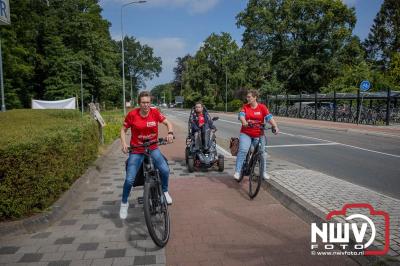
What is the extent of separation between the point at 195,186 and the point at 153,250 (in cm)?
300

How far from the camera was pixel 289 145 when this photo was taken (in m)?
13.9

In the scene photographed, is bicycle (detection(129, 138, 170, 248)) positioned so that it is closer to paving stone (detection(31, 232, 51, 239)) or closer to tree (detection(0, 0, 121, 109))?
paving stone (detection(31, 232, 51, 239))

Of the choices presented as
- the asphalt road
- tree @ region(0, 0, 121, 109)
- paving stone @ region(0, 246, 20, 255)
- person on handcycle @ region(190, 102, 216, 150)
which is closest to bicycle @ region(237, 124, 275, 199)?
person on handcycle @ region(190, 102, 216, 150)

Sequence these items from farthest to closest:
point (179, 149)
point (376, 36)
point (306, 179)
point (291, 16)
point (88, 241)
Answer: point (376, 36) → point (291, 16) → point (179, 149) → point (306, 179) → point (88, 241)

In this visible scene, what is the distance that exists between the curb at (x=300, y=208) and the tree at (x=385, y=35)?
66710mm

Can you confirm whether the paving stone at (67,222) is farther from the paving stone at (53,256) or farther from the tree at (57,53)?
the tree at (57,53)

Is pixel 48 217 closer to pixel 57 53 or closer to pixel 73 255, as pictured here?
pixel 73 255

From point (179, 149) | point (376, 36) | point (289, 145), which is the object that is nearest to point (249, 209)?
point (179, 149)

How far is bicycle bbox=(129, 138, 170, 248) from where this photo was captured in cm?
402

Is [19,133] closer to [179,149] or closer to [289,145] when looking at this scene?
Answer: [179,149]

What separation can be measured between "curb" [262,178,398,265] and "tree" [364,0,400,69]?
6671 cm

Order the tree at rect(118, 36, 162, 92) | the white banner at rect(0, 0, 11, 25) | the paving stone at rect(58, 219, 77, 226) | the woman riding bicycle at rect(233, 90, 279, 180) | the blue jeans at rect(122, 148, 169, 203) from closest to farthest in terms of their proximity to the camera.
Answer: the blue jeans at rect(122, 148, 169, 203) < the paving stone at rect(58, 219, 77, 226) < the woman riding bicycle at rect(233, 90, 279, 180) < the white banner at rect(0, 0, 11, 25) < the tree at rect(118, 36, 162, 92)

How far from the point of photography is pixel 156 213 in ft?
14.1

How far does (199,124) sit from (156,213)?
4.23 metres
